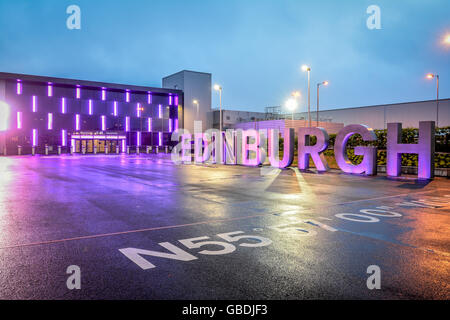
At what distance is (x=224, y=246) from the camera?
212 inches

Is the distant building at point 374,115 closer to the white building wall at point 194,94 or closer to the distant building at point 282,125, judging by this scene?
the distant building at point 282,125

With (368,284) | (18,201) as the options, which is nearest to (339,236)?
(368,284)

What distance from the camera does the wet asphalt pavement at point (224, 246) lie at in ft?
12.5

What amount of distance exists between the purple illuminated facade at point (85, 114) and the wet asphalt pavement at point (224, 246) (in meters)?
41.8

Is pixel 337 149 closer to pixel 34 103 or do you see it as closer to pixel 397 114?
pixel 397 114

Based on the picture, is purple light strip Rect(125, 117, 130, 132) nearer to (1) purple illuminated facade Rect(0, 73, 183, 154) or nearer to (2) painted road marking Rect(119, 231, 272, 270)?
(1) purple illuminated facade Rect(0, 73, 183, 154)

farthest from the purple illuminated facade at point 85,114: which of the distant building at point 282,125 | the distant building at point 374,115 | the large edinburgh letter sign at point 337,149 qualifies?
the large edinburgh letter sign at point 337,149

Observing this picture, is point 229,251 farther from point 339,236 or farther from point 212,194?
point 212,194

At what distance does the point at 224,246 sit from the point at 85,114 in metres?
49.9

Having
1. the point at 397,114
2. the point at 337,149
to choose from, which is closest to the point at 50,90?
the point at 337,149

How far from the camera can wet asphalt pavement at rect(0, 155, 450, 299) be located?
3.80 meters

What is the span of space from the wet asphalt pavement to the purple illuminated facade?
4185 centimetres
